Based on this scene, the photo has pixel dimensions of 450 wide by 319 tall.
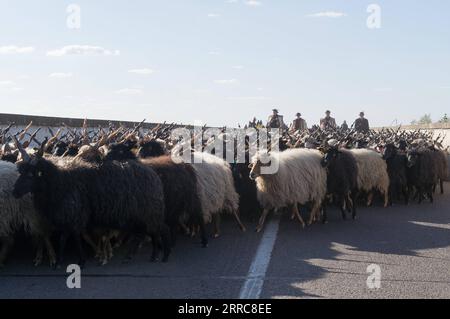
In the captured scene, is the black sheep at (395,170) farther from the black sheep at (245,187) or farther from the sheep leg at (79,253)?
the sheep leg at (79,253)

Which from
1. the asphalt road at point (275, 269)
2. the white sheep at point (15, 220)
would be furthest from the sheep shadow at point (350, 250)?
the white sheep at point (15, 220)

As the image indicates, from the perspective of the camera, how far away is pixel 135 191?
7.50 metres

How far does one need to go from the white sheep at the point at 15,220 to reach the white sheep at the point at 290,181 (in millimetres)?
3928

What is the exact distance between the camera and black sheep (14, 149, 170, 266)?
7242 mm

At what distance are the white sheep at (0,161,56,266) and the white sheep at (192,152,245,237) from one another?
257cm

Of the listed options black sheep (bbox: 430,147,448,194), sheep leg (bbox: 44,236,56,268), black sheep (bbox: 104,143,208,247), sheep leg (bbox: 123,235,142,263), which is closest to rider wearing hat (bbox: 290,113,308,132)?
black sheep (bbox: 430,147,448,194)

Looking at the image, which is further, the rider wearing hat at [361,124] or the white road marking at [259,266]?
the rider wearing hat at [361,124]

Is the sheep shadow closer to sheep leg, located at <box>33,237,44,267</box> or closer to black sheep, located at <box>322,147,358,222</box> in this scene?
black sheep, located at <box>322,147,358,222</box>

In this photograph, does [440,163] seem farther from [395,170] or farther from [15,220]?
[15,220]

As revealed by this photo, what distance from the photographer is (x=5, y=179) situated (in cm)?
745

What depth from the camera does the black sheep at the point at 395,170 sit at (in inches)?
546

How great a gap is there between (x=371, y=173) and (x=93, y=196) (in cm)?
782
